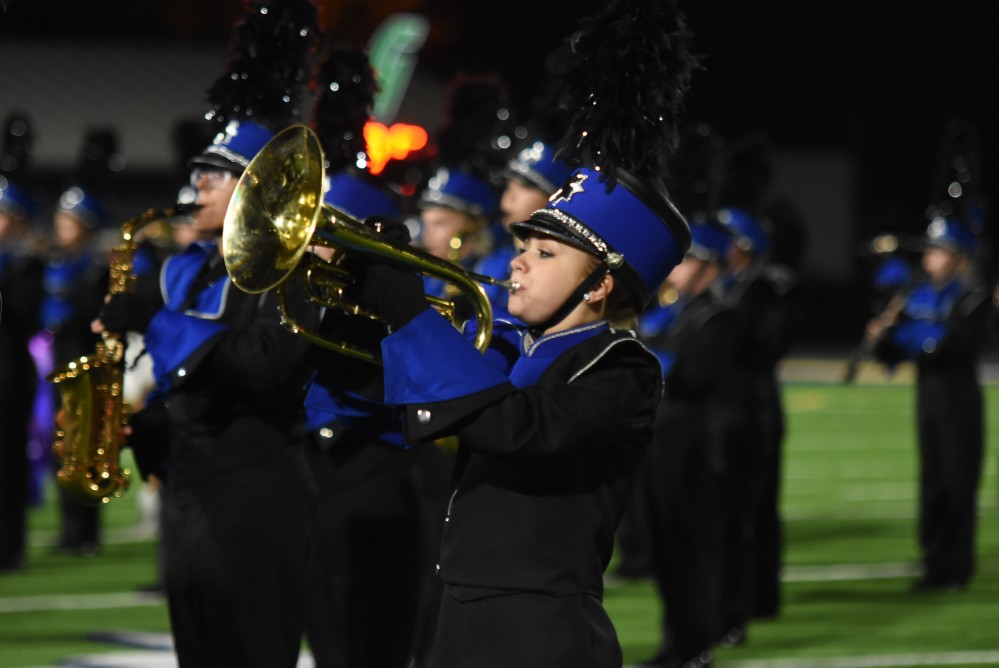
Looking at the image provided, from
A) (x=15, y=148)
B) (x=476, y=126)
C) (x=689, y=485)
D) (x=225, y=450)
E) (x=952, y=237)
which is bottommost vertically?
(x=689, y=485)

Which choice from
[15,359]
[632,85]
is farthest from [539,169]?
[15,359]

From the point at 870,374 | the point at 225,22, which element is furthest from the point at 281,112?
the point at 225,22

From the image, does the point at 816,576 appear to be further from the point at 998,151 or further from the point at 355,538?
the point at 998,151

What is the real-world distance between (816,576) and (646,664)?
2816 millimetres

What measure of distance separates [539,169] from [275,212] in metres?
2.26

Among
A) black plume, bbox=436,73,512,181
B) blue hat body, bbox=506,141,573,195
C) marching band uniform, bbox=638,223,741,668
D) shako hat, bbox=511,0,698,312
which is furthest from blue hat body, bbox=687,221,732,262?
shako hat, bbox=511,0,698,312

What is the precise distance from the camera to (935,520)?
30.0 feet

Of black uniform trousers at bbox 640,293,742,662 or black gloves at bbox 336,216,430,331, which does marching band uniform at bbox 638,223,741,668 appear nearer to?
black uniform trousers at bbox 640,293,742,662

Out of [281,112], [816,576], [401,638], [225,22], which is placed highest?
[225,22]

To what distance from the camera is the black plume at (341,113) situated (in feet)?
17.1

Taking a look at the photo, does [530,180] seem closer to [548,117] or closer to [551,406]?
[548,117]

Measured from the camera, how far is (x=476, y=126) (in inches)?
300

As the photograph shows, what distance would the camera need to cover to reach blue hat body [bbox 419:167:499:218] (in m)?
6.70

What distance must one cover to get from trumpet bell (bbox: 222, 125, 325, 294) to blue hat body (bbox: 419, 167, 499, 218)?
323cm
